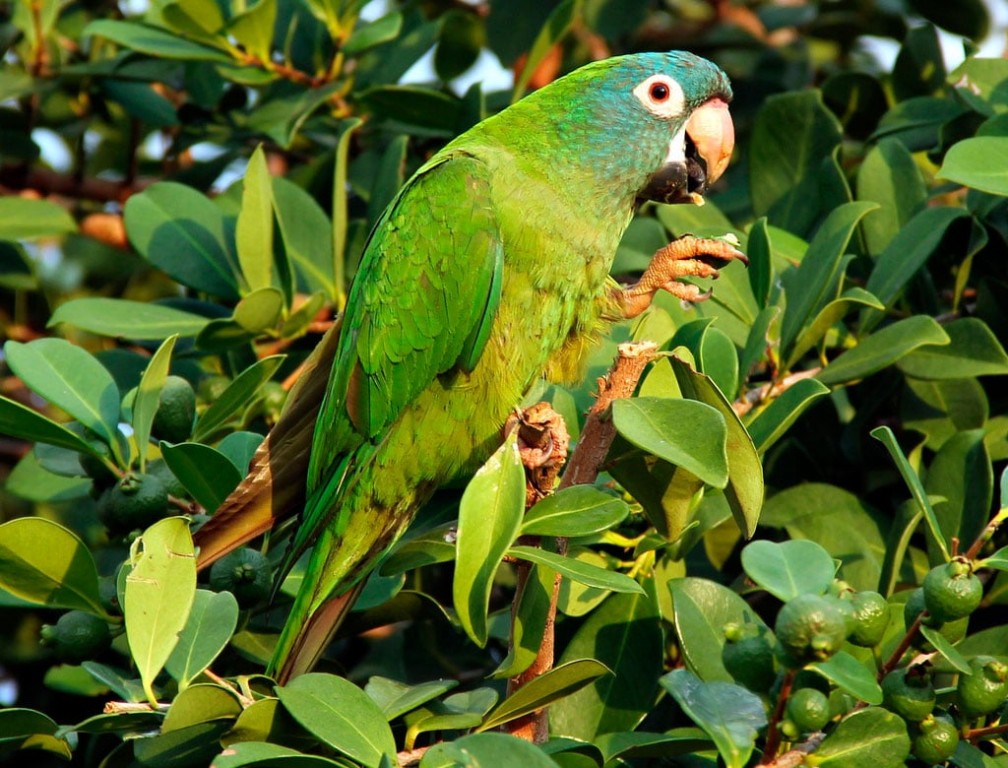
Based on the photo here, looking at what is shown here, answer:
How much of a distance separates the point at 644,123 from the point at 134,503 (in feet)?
4.65

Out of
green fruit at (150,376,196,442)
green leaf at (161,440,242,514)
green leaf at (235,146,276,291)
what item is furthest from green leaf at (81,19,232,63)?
green leaf at (161,440,242,514)

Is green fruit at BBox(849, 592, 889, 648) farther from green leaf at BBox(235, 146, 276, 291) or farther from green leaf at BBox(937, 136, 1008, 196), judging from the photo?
green leaf at BBox(235, 146, 276, 291)

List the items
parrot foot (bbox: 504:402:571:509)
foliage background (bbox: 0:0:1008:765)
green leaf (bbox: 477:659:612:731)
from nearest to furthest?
1. green leaf (bbox: 477:659:612:731)
2. foliage background (bbox: 0:0:1008:765)
3. parrot foot (bbox: 504:402:571:509)

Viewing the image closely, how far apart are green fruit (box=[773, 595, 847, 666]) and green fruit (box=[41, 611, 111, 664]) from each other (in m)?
1.27

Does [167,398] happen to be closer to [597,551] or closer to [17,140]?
[597,551]

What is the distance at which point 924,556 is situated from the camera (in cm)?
222

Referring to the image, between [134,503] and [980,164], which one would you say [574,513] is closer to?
[134,503]

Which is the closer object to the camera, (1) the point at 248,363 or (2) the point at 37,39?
(1) the point at 248,363

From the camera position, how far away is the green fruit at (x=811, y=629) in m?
1.29

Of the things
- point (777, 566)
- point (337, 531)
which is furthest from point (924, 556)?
point (337, 531)

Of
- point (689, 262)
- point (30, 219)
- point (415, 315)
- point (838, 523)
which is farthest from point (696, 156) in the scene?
point (30, 219)

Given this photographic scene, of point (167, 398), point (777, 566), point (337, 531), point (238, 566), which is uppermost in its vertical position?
point (777, 566)

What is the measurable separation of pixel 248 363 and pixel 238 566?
2.51 feet

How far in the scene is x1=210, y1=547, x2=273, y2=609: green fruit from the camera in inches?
79.8
